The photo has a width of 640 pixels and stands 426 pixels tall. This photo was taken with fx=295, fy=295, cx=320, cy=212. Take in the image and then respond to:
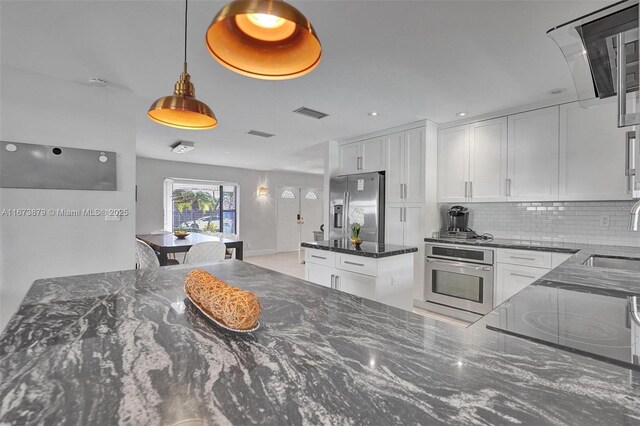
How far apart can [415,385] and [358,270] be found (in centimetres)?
182

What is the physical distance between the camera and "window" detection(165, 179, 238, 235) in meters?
6.73

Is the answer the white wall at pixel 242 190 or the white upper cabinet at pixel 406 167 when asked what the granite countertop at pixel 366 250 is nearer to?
the white upper cabinet at pixel 406 167

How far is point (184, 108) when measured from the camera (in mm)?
1274

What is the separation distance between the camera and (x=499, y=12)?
171 centimetres

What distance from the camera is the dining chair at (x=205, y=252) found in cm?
322

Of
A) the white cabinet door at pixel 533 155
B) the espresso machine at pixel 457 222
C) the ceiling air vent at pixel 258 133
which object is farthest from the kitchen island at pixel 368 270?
the ceiling air vent at pixel 258 133

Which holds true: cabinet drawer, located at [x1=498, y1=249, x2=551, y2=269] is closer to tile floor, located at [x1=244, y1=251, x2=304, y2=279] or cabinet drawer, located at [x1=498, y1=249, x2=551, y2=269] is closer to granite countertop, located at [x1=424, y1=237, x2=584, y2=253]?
granite countertop, located at [x1=424, y1=237, x2=584, y2=253]

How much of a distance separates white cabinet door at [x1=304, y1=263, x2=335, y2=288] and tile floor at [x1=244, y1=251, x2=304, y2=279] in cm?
278

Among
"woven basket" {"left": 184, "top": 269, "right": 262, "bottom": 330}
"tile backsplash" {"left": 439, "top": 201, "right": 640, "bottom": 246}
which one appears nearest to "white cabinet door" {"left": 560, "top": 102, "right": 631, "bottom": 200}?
"tile backsplash" {"left": 439, "top": 201, "right": 640, "bottom": 246}

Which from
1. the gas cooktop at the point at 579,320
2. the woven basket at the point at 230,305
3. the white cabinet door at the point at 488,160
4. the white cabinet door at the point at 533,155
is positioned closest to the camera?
the gas cooktop at the point at 579,320

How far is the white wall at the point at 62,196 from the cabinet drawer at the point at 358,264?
6.50ft

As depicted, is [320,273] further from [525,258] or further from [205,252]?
[525,258]

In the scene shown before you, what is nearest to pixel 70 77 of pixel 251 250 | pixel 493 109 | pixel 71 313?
pixel 71 313

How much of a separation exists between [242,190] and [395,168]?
4847 mm
